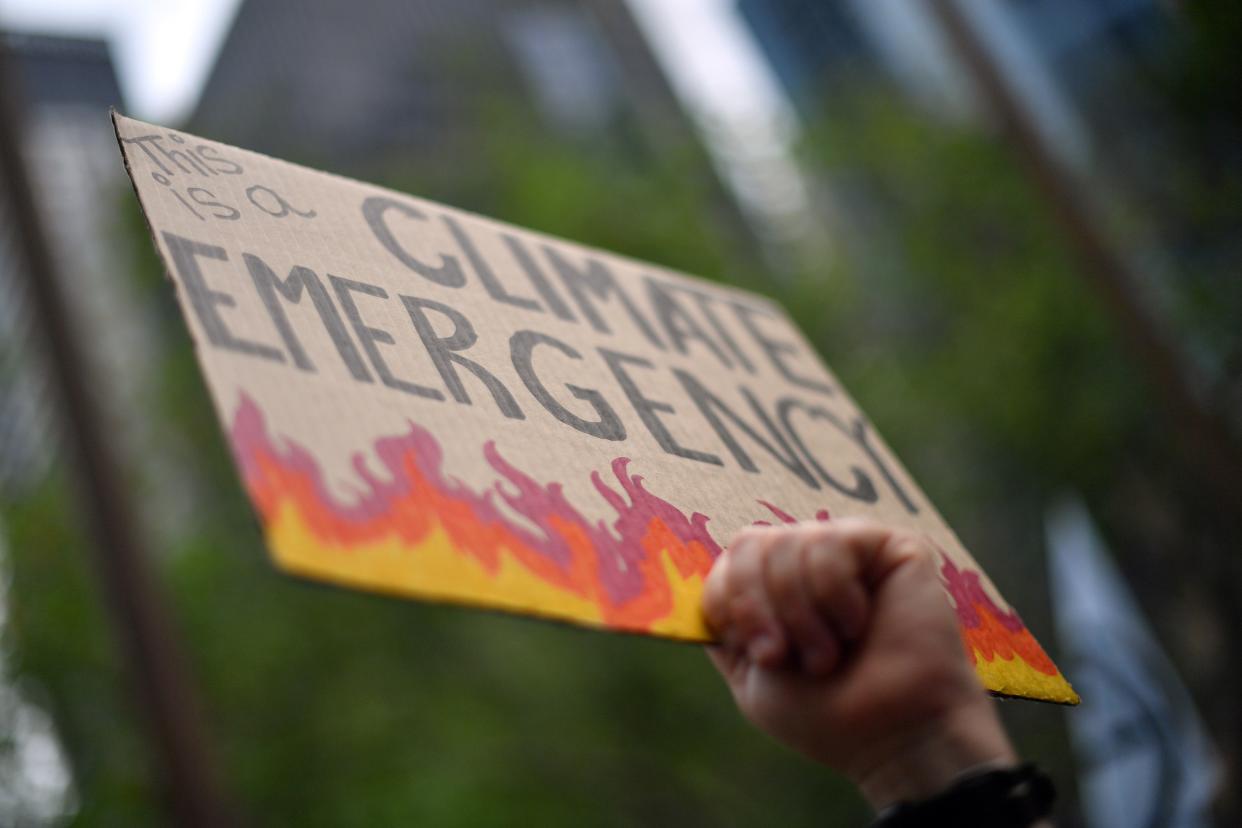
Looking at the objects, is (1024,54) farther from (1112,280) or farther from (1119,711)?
(1119,711)

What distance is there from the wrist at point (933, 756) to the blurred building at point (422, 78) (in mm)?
8293

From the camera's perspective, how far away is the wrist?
0.72 m

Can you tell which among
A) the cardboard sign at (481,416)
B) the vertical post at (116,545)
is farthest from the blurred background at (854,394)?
the cardboard sign at (481,416)

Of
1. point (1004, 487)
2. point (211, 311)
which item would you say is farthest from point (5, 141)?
point (1004, 487)

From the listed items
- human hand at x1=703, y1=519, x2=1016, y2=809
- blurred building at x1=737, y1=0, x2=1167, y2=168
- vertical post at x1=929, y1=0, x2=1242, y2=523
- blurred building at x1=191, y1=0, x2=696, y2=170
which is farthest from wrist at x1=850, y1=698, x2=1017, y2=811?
blurred building at x1=191, y1=0, x2=696, y2=170

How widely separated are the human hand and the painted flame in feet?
0.19

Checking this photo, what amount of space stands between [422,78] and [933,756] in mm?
15299

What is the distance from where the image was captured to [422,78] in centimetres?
1496

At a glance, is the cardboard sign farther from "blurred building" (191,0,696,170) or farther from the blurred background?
"blurred building" (191,0,696,170)

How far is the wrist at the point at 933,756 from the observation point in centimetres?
72

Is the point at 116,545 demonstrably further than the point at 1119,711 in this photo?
No

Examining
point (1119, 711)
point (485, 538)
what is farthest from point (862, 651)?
point (1119, 711)

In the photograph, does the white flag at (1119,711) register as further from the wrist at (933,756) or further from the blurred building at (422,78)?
→ the blurred building at (422,78)

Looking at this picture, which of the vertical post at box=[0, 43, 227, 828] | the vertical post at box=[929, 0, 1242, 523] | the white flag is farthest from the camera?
the vertical post at box=[929, 0, 1242, 523]
